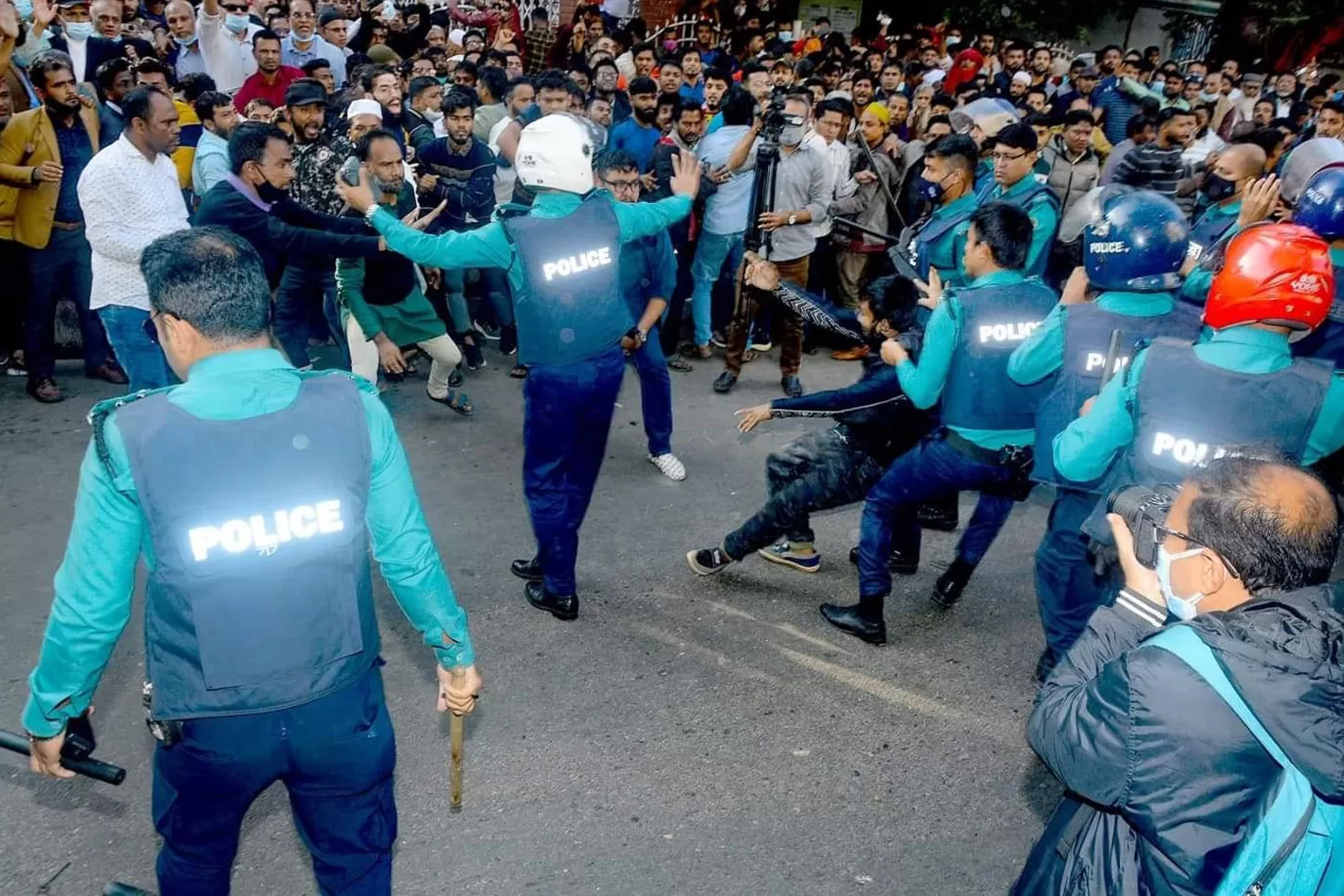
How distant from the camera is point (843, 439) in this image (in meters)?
4.74

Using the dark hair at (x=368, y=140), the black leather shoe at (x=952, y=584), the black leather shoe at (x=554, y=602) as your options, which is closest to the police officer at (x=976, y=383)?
the black leather shoe at (x=952, y=584)

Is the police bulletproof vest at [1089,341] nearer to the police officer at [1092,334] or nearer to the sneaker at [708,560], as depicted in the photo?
the police officer at [1092,334]

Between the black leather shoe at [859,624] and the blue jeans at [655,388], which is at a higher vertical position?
the blue jeans at [655,388]

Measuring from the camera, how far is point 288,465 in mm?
2176

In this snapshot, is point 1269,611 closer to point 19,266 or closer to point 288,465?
point 288,465

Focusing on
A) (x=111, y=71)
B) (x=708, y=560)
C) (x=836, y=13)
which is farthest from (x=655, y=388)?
(x=836, y=13)

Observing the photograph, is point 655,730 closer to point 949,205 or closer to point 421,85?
point 949,205

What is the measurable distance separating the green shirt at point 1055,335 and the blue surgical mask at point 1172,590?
5.52 ft

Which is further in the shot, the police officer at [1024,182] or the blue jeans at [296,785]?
the police officer at [1024,182]

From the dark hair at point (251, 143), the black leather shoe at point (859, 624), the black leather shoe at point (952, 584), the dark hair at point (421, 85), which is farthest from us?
the dark hair at point (421, 85)

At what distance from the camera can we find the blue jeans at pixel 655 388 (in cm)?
608

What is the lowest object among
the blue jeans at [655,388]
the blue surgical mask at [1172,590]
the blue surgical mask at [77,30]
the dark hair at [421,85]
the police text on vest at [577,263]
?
the blue jeans at [655,388]

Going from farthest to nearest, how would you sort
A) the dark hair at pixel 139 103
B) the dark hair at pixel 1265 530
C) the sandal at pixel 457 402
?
1. the sandal at pixel 457 402
2. the dark hair at pixel 139 103
3. the dark hair at pixel 1265 530

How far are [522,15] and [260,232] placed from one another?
1174 centimetres
